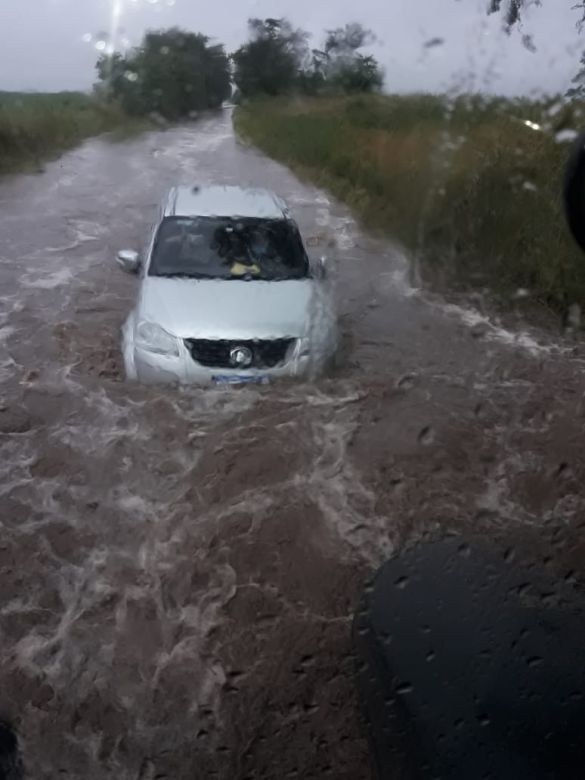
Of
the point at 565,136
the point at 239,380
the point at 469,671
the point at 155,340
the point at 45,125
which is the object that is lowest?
the point at 45,125

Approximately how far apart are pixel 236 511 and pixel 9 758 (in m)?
2.77

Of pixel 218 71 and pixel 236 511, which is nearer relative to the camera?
pixel 236 511

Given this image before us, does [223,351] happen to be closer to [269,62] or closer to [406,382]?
[406,382]

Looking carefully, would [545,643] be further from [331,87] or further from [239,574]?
[331,87]

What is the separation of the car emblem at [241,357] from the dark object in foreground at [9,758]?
3325mm

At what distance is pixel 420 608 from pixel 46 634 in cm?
207

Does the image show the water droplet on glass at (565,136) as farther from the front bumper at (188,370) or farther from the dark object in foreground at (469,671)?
the dark object in foreground at (469,671)

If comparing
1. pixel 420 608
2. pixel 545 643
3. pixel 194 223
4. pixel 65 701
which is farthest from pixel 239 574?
pixel 194 223

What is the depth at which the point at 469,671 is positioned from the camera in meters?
2.25

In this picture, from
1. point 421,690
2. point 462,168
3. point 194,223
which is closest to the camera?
point 421,690

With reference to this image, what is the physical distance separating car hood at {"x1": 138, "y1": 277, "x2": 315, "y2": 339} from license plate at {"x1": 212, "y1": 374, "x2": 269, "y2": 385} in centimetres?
28

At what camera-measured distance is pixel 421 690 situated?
2201 millimetres

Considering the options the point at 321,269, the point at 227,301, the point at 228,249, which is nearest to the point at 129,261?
the point at 228,249

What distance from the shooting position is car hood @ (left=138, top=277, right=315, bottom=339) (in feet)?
19.2
